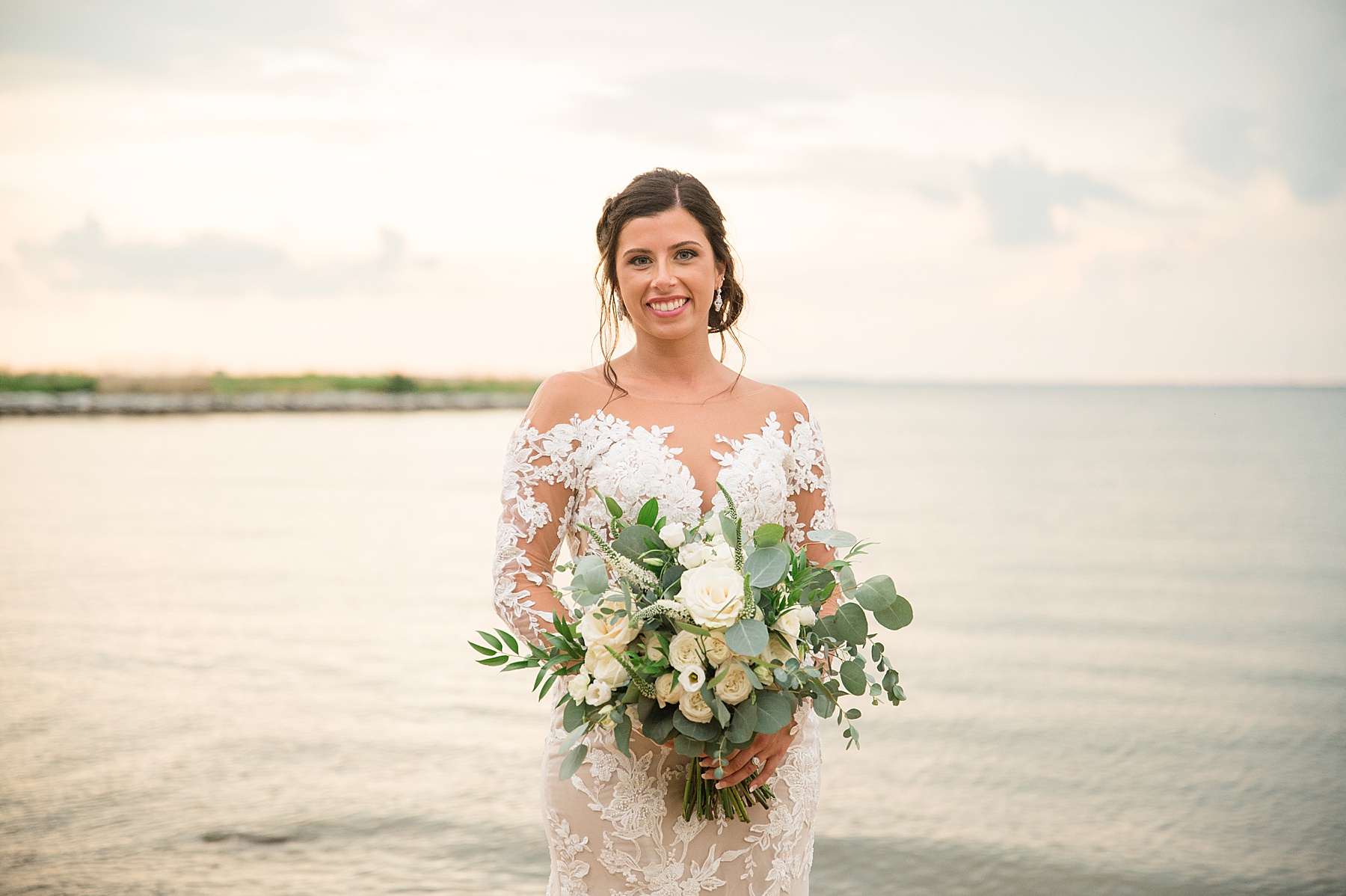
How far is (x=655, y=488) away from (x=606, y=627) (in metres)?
0.58

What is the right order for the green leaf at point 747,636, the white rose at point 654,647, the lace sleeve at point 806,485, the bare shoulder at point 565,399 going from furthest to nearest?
the lace sleeve at point 806,485, the bare shoulder at point 565,399, the white rose at point 654,647, the green leaf at point 747,636

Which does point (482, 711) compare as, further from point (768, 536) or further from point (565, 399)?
point (768, 536)

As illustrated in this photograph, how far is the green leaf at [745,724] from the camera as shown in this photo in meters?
2.02

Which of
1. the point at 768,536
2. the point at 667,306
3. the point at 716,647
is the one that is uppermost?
the point at 667,306

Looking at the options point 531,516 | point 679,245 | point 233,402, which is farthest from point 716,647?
point 233,402

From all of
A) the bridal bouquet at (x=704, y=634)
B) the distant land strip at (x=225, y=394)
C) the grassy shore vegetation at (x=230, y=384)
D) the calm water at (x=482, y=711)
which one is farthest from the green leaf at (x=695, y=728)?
the grassy shore vegetation at (x=230, y=384)

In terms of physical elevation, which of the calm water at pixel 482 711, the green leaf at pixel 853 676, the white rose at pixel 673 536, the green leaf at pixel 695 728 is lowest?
the calm water at pixel 482 711

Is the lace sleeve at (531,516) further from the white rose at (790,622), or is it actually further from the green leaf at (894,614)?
the green leaf at (894,614)

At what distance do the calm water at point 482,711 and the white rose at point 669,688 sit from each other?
131 inches

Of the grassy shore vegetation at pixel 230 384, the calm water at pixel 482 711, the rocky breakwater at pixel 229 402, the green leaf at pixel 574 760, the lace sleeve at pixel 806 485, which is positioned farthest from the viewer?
the grassy shore vegetation at pixel 230 384

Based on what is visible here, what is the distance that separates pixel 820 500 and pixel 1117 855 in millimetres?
3918

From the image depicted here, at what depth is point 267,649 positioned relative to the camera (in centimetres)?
884

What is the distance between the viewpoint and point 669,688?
2008 millimetres

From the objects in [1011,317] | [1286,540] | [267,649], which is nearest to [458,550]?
[267,649]
